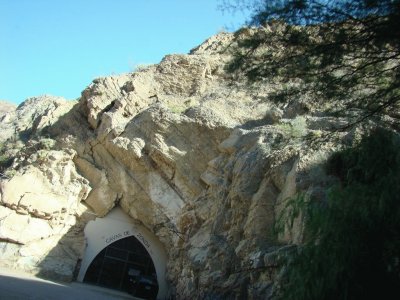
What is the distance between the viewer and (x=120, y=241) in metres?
22.1

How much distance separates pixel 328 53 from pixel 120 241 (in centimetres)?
1765

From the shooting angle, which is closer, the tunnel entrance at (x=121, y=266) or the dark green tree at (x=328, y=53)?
the dark green tree at (x=328, y=53)

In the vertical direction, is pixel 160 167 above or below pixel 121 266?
above

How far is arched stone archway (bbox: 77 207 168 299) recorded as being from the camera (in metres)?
21.6

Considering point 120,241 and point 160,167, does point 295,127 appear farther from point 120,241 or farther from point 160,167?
point 120,241

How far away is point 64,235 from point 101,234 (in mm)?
1781

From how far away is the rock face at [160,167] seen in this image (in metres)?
14.5

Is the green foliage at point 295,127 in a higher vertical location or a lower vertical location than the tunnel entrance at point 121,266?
higher

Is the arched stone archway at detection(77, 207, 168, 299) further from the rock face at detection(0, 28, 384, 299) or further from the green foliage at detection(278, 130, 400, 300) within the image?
the green foliage at detection(278, 130, 400, 300)

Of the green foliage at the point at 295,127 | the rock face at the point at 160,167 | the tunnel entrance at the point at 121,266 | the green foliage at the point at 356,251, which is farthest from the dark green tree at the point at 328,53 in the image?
the tunnel entrance at the point at 121,266

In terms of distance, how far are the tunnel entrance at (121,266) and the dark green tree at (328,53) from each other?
1622cm

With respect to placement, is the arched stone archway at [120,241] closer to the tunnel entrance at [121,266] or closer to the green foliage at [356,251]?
the tunnel entrance at [121,266]

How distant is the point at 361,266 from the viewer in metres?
5.14

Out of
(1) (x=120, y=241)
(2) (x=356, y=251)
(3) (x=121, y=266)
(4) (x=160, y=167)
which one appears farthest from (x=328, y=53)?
(3) (x=121, y=266)
